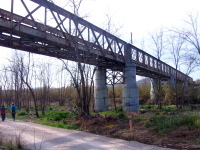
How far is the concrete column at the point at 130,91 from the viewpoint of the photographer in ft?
68.0

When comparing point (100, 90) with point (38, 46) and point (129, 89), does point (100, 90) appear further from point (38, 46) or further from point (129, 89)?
point (38, 46)

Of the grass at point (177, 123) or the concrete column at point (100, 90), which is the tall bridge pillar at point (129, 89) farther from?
the grass at point (177, 123)

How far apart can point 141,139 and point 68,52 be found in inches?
322

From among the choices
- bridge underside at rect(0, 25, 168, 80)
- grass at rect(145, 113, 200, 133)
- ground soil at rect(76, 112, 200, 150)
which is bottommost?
ground soil at rect(76, 112, 200, 150)

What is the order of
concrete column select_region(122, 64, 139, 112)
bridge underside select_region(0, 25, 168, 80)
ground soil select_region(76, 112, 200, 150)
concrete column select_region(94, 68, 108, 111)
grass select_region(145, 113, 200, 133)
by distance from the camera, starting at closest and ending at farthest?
ground soil select_region(76, 112, 200, 150), grass select_region(145, 113, 200, 133), bridge underside select_region(0, 25, 168, 80), concrete column select_region(122, 64, 139, 112), concrete column select_region(94, 68, 108, 111)

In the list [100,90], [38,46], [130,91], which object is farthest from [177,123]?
[100,90]

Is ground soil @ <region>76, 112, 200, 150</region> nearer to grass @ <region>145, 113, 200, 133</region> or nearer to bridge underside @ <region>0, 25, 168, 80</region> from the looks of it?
grass @ <region>145, 113, 200, 133</region>

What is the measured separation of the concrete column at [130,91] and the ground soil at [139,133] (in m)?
7.56

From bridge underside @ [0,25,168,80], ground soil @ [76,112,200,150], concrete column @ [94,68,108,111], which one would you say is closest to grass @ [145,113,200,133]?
ground soil @ [76,112,200,150]

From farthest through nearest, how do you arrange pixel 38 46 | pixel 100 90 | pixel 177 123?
1. pixel 100 90
2. pixel 38 46
3. pixel 177 123

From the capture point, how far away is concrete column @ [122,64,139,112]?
20734 mm

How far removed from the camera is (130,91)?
20.8 meters

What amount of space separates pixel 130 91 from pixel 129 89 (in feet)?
0.70

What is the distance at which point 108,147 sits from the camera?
8211 millimetres
